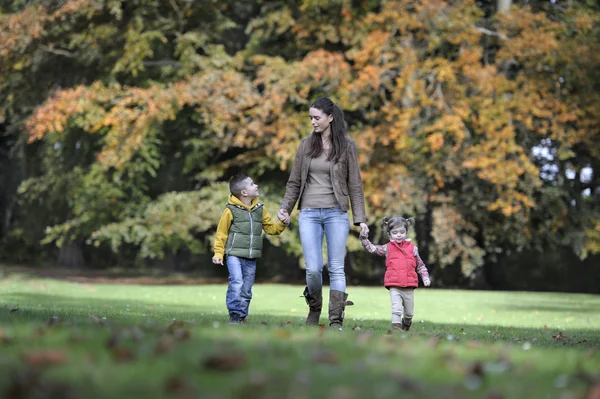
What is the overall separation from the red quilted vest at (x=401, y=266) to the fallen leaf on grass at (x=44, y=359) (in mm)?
4626

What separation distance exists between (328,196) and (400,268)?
1.10 metres

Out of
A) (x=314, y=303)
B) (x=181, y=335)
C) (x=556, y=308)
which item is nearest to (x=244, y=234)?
(x=314, y=303)

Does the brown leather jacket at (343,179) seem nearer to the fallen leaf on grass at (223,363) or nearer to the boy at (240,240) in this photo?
the boy at (240,240)

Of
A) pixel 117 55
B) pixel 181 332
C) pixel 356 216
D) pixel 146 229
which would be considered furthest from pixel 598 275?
pixel 181 332

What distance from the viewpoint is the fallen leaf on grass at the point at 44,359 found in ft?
11.8

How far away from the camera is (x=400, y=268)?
26.1 ft

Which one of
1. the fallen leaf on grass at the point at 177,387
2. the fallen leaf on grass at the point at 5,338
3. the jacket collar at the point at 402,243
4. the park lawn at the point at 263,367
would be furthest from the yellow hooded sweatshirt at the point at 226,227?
the fallen leaf on grass at the point at 177,387

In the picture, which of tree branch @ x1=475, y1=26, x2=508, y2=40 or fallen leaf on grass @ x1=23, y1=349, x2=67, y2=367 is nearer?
fallen leaf on grass @ x1=23, y1=349, x2=67, y2=367

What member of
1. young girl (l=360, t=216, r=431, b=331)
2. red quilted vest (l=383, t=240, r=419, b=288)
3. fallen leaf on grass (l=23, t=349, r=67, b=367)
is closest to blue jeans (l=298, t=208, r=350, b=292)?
young girl (l=360, t=216, r=431, b=331)

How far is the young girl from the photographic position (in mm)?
7934

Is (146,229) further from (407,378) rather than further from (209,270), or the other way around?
(407,378)

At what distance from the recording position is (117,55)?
2394cm

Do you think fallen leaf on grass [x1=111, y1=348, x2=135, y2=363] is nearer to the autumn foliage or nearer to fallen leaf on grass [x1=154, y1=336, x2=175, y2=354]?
fallen leaf on grass [x1=154, y1=336, x2=175, y2=354]

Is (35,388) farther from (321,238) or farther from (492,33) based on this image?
(492,33)
